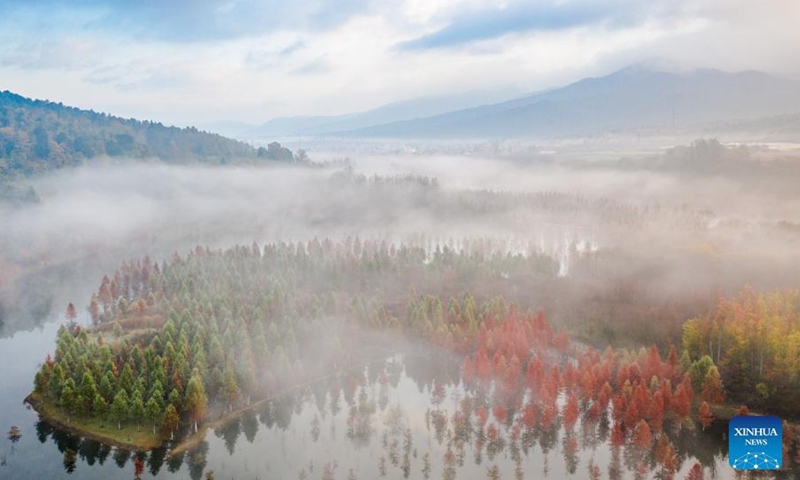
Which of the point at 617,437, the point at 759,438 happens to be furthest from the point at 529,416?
the point at 759,438

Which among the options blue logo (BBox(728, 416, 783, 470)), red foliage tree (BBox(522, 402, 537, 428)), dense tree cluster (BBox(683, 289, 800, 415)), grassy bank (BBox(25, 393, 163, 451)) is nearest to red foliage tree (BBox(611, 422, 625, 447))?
red foliage tree (BBox(522, 402, 537, 428))

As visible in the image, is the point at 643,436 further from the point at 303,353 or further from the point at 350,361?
the point at 303,353

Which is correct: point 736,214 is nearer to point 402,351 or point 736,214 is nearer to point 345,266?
point 345,266

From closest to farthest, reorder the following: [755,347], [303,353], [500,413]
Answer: [500,413] → [755,347] → [303,353]

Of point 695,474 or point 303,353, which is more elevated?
point 303,353

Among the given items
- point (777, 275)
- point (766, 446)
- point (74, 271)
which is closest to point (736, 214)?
point (777, 275)
